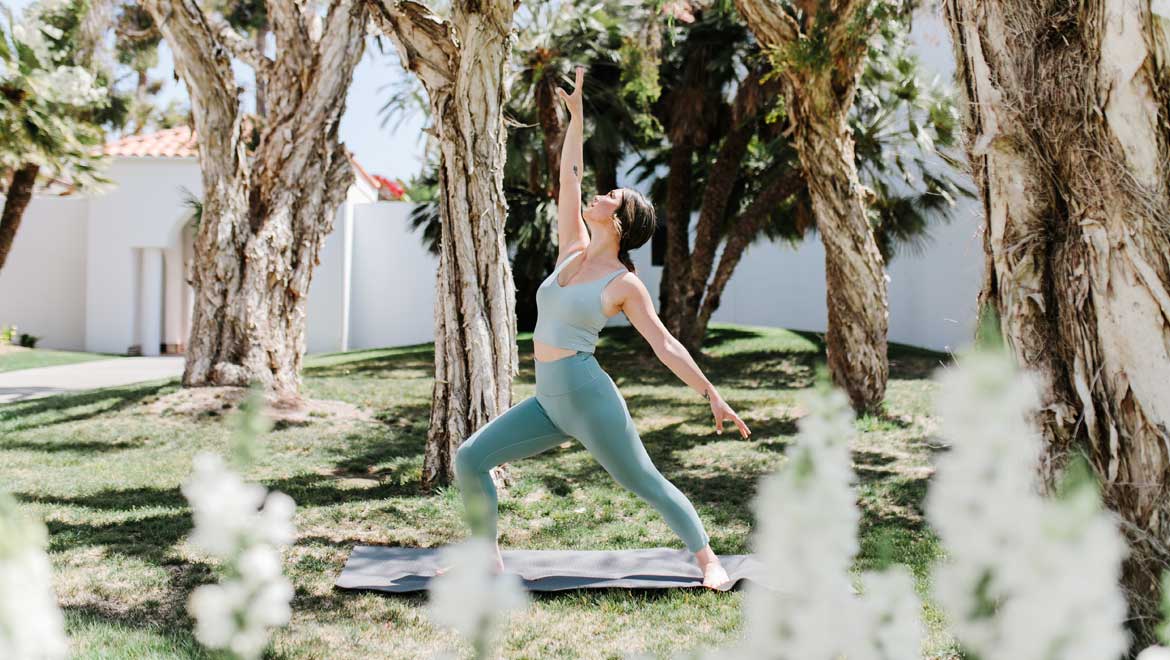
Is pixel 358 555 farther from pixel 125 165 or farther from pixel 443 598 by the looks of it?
pixel 125 165

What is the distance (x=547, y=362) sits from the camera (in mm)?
3795

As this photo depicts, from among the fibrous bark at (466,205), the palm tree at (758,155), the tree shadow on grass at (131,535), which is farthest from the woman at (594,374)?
the palm tree at (758,155)

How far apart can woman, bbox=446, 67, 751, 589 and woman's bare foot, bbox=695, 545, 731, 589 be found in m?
0.08

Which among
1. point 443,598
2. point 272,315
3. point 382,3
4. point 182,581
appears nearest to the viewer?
point 443,598

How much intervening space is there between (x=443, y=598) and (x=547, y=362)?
10.2 ft

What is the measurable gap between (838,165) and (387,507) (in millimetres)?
5415

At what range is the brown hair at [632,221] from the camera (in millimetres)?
3906

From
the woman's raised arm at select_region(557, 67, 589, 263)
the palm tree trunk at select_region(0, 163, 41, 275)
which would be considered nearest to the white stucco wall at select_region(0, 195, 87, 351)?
the palm tree trunk at select_region(0, 163, 41, 275)

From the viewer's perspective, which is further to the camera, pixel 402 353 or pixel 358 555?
pixel 402 353

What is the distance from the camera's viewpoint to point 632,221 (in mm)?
3912

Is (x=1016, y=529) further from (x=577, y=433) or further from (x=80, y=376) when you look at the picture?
(x=80, y=376)

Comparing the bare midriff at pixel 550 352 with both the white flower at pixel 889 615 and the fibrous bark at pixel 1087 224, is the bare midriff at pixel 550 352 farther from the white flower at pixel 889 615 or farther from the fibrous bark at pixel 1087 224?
the white flower at pixel 889 615

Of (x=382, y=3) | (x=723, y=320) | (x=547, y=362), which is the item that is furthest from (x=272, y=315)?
(x=723, y=320)

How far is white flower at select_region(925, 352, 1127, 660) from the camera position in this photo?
2.00ft
